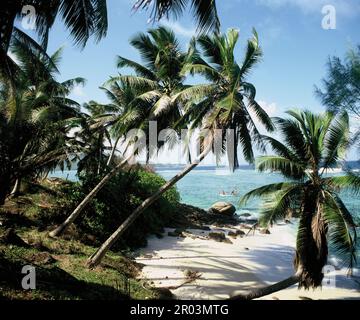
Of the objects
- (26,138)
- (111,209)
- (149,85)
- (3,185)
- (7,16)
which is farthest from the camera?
(111,209)

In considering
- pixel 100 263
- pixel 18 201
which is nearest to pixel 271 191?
pixel 100 263

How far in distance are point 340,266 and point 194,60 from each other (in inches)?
490

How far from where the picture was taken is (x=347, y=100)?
1131 centimetres

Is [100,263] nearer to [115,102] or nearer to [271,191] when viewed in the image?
[271,191]

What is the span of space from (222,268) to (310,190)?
571cm

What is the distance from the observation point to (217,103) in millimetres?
9930

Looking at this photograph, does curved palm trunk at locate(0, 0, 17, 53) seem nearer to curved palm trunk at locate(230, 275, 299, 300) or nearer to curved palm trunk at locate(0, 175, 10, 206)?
curved palm trunk at locate(0, 175, 10, 206)

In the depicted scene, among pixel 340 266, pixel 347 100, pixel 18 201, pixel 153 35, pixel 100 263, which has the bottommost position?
pixel 340 266

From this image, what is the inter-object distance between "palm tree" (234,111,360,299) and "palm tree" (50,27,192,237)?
4.46 metres

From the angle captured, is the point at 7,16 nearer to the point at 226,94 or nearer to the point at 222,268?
the point at 226,94

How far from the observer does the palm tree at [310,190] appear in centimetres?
835

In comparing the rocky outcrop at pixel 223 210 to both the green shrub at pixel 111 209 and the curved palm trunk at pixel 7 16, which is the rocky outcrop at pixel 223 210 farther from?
the curved palm trunk at pixel 7 16

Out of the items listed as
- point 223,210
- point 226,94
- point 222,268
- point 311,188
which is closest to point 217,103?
point 226,94

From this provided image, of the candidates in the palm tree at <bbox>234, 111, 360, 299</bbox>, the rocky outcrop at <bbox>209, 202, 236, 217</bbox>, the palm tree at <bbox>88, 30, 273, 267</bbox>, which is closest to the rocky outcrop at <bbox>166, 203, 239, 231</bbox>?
the rocky outcrop at <bbox>209, 202, 236, 217</bbox>
